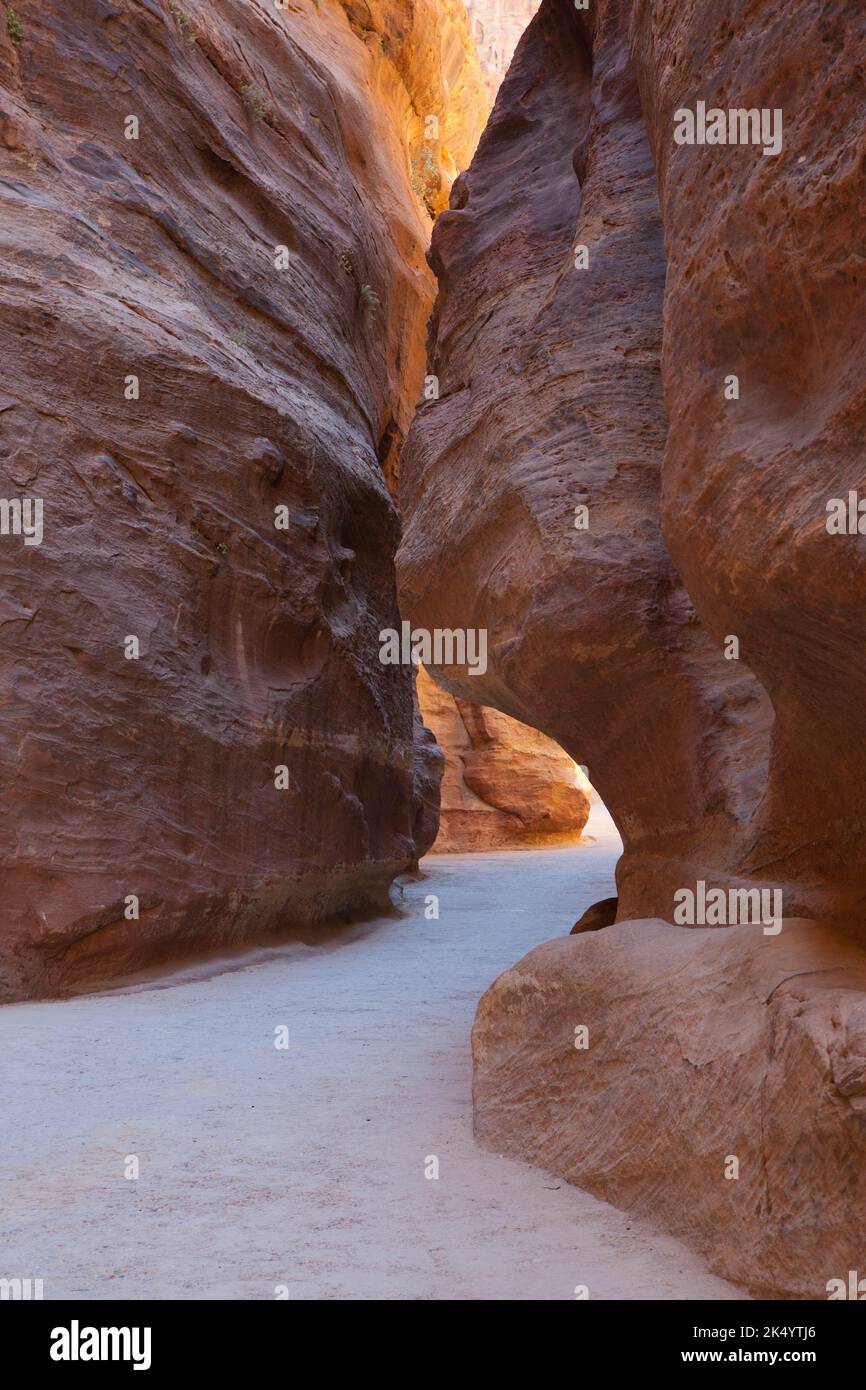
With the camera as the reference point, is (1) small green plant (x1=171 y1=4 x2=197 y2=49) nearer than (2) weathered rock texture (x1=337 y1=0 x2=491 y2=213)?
Yes

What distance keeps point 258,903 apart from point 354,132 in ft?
36.9

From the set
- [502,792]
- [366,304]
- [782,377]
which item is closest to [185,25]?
[366,304]

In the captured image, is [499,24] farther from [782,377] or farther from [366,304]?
[782,377]

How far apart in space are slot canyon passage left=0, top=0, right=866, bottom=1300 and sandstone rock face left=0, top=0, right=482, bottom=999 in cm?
4

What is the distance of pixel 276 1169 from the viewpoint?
358 cm

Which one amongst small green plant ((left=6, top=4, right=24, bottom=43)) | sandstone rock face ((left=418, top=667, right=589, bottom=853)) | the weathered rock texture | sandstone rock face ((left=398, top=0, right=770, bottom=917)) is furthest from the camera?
sandstone rock face ((left=418, top=667, right=589, bottom=853))

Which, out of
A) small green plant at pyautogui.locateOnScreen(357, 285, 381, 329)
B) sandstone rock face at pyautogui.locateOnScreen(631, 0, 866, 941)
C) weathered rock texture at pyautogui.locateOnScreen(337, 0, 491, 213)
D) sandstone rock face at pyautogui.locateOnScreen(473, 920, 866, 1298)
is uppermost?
weathered rock texture at pyautogui.locateOnScreen(337, 0, 491, 213)

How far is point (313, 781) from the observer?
9.63m

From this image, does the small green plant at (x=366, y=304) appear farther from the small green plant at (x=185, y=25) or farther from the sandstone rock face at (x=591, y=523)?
the sandstone rock face at (x=591, y=523)

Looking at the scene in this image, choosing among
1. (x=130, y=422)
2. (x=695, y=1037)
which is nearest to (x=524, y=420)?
(x=695, y=1037)

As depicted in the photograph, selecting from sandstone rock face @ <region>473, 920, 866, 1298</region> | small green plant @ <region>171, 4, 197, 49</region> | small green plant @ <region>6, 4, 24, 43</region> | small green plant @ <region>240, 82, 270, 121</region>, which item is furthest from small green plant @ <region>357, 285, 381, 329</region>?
sandstone rock face @ <region>473, 920, 866, 1298</region>

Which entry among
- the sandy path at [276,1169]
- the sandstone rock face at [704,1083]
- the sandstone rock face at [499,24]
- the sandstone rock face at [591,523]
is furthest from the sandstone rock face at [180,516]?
the sandstone rock face at [499,24]

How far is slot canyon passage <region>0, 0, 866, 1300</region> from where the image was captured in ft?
9.37

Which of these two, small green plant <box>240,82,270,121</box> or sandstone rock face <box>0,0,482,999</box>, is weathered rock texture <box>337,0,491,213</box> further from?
sandstone rock face <box>0,0,482,999</box>
